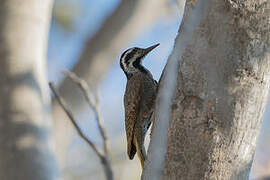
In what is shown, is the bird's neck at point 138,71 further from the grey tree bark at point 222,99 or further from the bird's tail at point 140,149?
the grey tree bark at point 222,99

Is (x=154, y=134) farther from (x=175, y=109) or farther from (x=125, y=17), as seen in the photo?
(x=125, y=17)

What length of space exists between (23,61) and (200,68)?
229 cm

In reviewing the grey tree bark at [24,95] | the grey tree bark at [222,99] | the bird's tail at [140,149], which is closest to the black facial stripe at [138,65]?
the grey tree bark at [24,95]

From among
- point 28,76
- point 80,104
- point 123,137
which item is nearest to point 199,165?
point 28,76

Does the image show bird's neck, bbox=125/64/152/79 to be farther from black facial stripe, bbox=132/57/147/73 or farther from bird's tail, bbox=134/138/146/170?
bird's tail, bbox=134/138/146/170

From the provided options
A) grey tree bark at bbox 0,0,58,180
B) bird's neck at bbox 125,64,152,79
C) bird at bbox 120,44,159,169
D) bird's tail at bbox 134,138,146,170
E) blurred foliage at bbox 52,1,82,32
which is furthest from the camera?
blurred foliage at bbox 52,1,82,32

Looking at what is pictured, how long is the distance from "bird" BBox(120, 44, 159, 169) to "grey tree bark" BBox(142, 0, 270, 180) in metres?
1.28

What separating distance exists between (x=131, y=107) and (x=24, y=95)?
821mm

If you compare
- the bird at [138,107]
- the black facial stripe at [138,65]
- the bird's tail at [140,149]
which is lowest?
the bird's tail at [140,149]

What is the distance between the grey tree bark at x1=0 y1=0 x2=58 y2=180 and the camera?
164 inches

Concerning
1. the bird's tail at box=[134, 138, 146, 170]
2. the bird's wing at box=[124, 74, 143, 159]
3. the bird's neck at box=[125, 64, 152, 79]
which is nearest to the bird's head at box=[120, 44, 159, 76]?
the bird's neck at box=[125, 64, 152, 79]

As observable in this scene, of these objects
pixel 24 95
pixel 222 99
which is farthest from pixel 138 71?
pixel 222 99

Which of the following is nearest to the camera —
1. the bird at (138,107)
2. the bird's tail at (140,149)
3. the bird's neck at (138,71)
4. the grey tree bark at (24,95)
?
the bird's tail at (140,149)

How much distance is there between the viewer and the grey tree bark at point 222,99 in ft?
7.45
